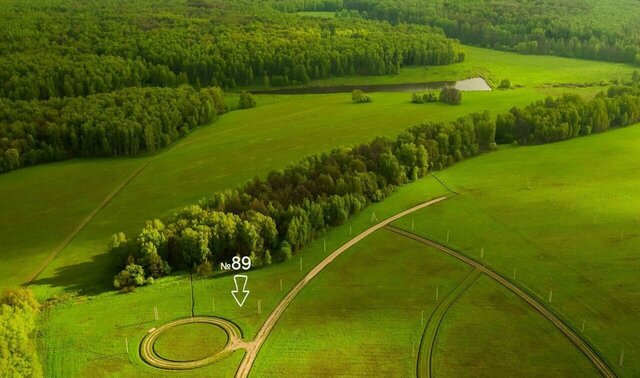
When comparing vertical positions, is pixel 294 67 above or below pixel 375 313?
above

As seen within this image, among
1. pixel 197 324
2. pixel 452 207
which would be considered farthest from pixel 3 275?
pixel 452 207

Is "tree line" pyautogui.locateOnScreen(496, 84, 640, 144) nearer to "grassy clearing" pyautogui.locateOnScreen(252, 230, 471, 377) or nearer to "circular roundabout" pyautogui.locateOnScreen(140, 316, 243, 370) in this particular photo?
"grassy clearing" pyautogui.locateOnScreen(252, 230, 471, 377)

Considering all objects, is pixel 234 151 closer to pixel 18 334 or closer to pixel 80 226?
pixel 80 226

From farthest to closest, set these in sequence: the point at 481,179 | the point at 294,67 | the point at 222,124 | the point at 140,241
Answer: the point at 294,67
the point at 222,124
the point at 481,179
the point at 140,241

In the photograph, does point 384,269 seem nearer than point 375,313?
No

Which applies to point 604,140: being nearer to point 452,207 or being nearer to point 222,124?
point 452,207

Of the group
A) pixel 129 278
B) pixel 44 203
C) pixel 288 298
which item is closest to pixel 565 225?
pixel 288 298

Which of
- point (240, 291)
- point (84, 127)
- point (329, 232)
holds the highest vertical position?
point (84, 127)

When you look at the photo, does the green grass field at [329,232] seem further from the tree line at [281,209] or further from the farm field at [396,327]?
the tree line at [281,209]
